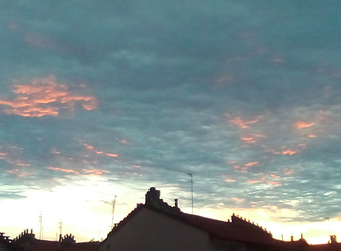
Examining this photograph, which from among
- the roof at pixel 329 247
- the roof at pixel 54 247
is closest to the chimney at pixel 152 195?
the roof at pixel 54 247

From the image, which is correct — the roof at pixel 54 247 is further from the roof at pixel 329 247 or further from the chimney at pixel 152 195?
the roof at pixel 329 247

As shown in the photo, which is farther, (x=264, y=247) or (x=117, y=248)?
(x=117, y=248)

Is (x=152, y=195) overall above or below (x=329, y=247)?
above

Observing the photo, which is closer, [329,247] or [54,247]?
[54,247]

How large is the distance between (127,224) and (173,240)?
6530 millimetres

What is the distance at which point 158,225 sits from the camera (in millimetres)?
35469

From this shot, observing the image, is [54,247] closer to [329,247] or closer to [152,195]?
[152,195]

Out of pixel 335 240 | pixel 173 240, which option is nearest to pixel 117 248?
pixel 173 240

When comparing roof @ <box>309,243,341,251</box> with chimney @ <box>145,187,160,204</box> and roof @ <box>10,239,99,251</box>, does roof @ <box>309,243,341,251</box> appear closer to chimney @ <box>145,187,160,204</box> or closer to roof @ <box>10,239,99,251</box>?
chimney @ <box>145,187,160,204</box>

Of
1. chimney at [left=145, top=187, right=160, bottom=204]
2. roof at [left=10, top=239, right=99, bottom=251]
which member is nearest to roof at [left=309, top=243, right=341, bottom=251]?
chimney at [left=145, top=187, right=160, bottom=204]

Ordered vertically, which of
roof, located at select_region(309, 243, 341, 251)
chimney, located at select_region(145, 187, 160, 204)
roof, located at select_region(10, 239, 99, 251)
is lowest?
roof, located at select_region(309, 243, 341, 251)

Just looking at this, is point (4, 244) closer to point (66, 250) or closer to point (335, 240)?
point (66, 250)

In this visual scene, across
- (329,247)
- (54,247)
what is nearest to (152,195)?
(54,247)

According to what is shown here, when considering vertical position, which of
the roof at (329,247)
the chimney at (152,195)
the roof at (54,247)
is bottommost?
the roof at (329,247)
